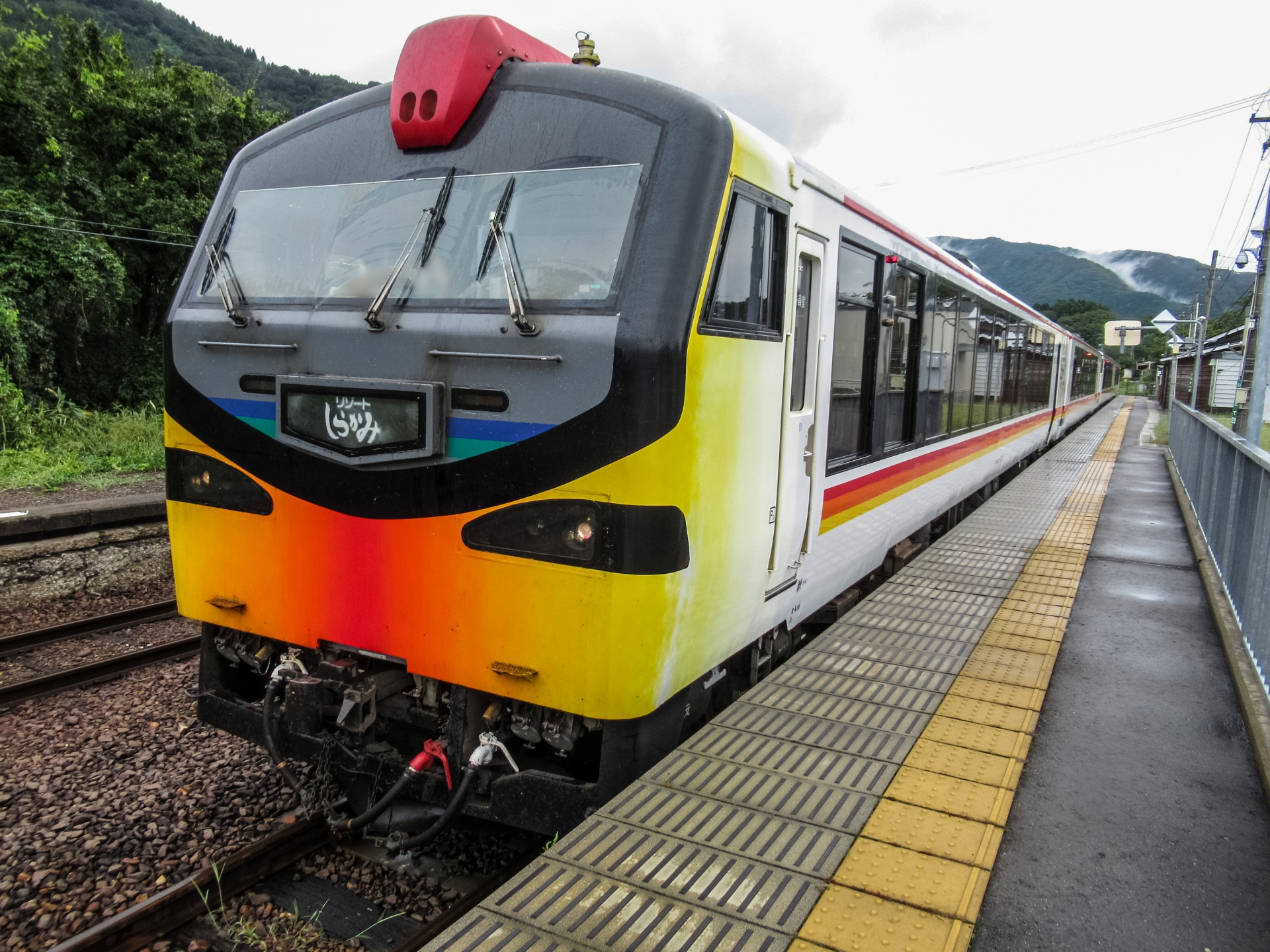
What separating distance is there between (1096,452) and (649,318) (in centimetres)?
2003

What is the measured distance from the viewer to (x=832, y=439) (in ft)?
16.0

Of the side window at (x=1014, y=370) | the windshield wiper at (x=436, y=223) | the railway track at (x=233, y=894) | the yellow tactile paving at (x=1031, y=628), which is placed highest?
the windshield wiper at (x=436, y=223)

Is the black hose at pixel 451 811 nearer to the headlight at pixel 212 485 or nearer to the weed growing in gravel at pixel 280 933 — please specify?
the weed growing in gravel at pixel 280 933

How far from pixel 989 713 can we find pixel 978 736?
31cm

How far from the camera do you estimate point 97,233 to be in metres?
20.1

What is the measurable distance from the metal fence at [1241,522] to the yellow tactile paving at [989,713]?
52.5 inches

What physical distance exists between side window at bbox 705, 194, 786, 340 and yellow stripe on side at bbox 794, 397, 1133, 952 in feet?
5.88

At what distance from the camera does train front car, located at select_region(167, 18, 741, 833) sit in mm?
2979

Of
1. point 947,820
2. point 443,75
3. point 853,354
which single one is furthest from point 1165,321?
point 443,75

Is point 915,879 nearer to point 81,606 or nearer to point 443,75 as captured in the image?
point 443,75

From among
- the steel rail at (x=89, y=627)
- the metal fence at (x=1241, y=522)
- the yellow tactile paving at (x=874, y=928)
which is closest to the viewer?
the yellow tactile paving at (x=874, y=928)

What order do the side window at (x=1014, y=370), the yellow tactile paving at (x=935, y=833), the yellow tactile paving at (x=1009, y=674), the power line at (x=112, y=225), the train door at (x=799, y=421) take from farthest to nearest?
1. the power line at (x=112, y=225)
2. the side window at (x=1014, y=370)
3. the yellow tactile paving at (x=1009, y=674)
4. the train door at (x=799, y=421)
5. the yellow tactile paving at (x=935, y=833)

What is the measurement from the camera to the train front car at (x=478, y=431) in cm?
298

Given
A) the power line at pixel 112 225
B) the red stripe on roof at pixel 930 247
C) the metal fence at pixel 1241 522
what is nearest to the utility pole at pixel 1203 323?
the red stripe on roof at pixel 930 247
